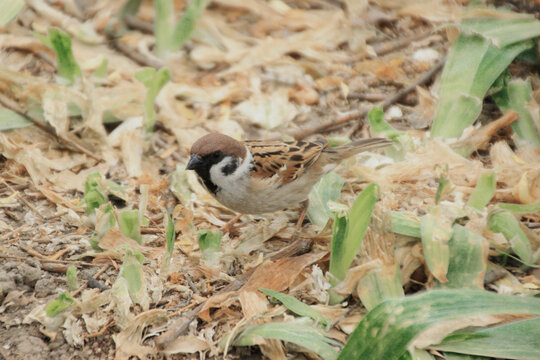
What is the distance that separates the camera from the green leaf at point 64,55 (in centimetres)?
393

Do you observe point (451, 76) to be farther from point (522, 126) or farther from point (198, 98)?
point (198, 98)

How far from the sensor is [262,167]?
139 inches

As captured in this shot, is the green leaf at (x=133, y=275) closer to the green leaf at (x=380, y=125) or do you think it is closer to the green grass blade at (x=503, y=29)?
the green leaf at (x=380, y=125)

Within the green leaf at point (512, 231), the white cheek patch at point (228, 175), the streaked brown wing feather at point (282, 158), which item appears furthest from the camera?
the streaked brown wing feather at point (282, 158)

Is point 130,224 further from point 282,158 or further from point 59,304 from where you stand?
point 282,158

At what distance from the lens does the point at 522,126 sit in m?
3.96

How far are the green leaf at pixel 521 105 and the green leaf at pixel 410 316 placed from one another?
1.64m

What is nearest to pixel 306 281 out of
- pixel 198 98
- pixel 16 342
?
pixel 16 342

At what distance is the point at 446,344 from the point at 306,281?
0.71 meters

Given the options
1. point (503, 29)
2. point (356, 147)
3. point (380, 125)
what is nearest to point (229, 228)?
point (356, 147)

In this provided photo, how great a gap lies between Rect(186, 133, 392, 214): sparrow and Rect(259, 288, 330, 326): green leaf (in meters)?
0.76

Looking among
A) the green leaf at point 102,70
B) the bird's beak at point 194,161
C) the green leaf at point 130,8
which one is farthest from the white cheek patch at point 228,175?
the green leaf at point 130,8

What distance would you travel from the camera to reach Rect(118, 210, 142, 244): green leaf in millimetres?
3166

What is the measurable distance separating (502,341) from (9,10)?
12.7 ft
